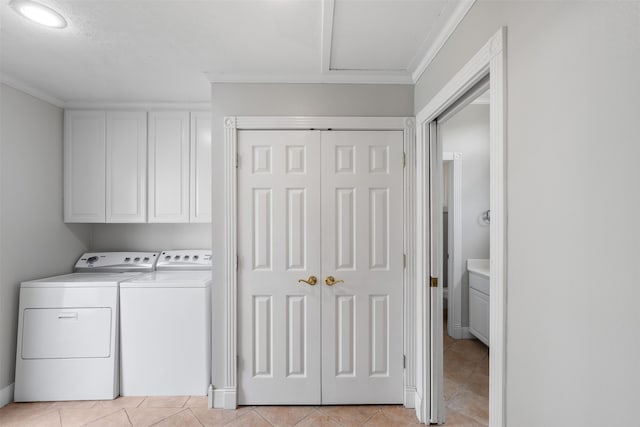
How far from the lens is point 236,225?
2.27 metres

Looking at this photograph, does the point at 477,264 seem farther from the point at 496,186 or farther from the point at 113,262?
the point at 113,262

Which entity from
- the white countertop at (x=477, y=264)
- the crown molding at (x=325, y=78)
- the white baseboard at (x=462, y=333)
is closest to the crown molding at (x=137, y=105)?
the crown molding at (x=325, y=78)

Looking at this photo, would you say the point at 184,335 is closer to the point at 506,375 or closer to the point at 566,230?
the point at 506,375

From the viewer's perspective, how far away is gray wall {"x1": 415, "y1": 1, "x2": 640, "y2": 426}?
715 mm

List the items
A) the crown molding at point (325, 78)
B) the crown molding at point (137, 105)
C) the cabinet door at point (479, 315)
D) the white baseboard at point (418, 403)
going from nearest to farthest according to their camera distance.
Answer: the white baseboard at point (418, 403)
the crown molding at point (325, 78)
the crown molding at point (137, 105)
the cabinet door at point (479, 315)

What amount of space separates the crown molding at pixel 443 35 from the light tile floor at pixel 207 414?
2394mm

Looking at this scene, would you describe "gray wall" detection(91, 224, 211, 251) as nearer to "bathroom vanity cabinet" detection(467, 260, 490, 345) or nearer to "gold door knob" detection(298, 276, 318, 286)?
"gold door knob" detection(298, 276, 318, 286)

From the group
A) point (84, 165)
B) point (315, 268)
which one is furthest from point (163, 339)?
point (84, 165)

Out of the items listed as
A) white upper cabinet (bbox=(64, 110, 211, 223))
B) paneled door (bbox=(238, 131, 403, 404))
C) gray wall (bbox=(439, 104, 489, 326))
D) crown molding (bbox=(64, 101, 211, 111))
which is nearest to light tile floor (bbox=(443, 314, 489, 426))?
gray wall (bbox=(439, 104, 489, 326))

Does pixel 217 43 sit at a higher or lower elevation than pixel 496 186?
higher

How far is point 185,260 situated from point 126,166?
3.37 feet

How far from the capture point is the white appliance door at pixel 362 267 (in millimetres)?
2287

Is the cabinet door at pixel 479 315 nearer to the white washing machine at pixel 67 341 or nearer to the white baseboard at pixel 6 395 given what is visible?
the white washing machine at pixel 67 341

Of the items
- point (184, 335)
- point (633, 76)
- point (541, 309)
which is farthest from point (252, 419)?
point (633, 76)
